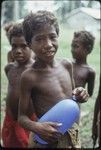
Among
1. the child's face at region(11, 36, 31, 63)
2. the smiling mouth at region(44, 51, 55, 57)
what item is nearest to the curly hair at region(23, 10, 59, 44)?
the smiling mouth at region(44, 51, 55, 57)

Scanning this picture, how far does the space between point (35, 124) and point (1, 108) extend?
2181 mm

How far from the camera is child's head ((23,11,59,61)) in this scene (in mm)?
1798

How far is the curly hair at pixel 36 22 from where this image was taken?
184cm

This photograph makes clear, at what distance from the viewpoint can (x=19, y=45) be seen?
234cm

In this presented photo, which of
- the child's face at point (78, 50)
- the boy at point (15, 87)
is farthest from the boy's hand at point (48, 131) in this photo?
the child's face at point (78, 50)

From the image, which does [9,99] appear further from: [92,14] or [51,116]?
[92,14]

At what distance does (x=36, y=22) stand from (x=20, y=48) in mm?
514

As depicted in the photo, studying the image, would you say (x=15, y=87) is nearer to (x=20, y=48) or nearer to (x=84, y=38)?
(x=20, y=48)

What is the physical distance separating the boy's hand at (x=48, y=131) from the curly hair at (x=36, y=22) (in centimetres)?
42

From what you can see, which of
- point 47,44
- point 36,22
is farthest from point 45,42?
point 36,22

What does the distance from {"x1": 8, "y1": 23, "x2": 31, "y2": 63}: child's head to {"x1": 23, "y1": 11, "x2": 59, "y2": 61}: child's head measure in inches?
17.2

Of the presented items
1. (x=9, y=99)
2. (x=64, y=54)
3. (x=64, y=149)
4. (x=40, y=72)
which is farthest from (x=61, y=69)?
(x=64, y=54)

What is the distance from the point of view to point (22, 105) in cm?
186

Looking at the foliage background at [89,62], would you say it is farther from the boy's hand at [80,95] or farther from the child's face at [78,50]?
the boy's hand at [80,95]
